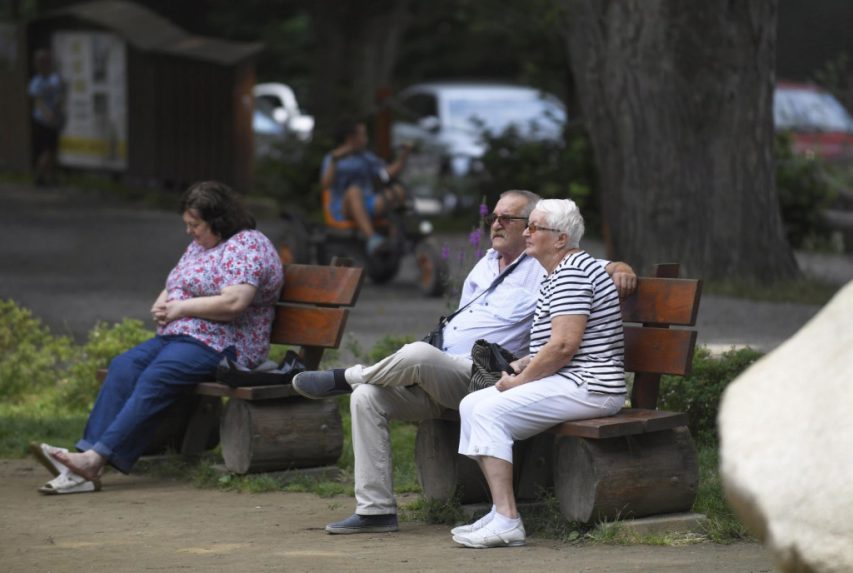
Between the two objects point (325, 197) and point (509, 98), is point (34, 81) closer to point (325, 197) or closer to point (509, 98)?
point (509, 98)

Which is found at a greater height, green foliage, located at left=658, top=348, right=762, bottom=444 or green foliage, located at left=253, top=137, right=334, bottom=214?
green foliage, located at left=253, top=137, right=334, bottom=214

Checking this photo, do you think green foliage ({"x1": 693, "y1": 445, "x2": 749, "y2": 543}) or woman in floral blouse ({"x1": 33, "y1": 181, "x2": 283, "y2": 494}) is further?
woman in floral blouse ({"x1": 33, "y1": 181, "x2": 283, "y2": 494})

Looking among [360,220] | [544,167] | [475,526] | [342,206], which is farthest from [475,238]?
[544,167]

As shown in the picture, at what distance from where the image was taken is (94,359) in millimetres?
8828

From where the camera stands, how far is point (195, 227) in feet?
24.1

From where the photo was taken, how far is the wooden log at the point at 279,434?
707 cm

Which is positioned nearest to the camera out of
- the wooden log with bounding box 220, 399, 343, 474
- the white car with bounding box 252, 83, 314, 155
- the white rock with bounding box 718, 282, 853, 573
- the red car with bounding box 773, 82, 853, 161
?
the white rock with bounding box 718, 282, 853, 573

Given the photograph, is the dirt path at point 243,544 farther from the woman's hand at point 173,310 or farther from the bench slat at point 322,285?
the bench slat at point 322,285

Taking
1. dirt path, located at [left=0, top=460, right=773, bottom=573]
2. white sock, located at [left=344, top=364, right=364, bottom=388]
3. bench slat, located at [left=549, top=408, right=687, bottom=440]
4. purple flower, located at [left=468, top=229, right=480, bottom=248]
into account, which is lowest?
dirt path, located at [left=0, top=460, right=773, bottom=573]

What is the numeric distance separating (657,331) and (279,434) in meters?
1.82

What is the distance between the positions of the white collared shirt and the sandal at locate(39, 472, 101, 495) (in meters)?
1.79

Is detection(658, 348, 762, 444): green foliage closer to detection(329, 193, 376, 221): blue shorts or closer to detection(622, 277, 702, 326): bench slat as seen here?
detection(622, 277, 702, 326): bench slat

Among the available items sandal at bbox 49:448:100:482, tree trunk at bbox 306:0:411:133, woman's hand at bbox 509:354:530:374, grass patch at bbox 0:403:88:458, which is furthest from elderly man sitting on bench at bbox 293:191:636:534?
tree trunk at bbox 306:0:411:133

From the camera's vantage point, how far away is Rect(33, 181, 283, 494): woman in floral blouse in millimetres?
7109
